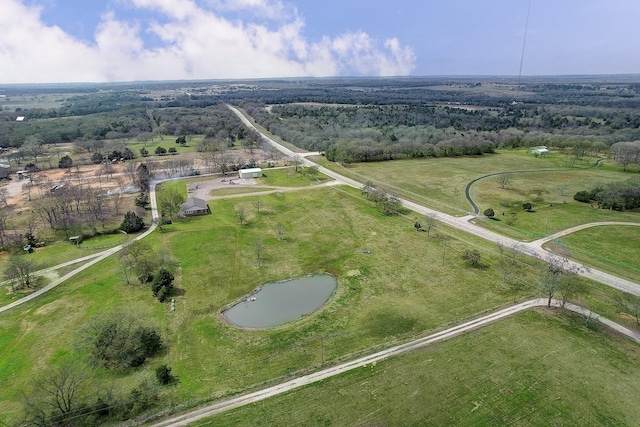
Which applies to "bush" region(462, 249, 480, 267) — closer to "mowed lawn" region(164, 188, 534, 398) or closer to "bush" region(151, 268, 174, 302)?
"mowed lawn" region(164, 188, 534, 398)

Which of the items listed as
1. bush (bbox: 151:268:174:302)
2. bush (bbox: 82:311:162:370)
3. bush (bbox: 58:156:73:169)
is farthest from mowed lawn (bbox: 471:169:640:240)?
bush (bbox: 58:156:73:169)

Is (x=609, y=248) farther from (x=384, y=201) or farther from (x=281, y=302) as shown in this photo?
(x=281, y=302)

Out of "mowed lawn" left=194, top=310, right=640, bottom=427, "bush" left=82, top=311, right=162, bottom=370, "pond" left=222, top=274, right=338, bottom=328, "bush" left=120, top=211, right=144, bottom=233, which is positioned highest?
"bush" left=120, top=211, right=144, bottom=233

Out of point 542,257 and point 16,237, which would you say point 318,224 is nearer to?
point 542,257

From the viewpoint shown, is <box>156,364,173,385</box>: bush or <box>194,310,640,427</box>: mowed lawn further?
<box>156,364,173,385</box>: bush

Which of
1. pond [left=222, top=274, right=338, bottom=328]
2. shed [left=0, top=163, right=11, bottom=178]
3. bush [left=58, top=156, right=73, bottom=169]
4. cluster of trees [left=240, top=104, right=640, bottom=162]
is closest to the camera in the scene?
pond [left=222, top=274, right=338, bottom=328]

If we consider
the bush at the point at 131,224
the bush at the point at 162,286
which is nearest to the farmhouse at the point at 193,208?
the bush at the point at 131,224
